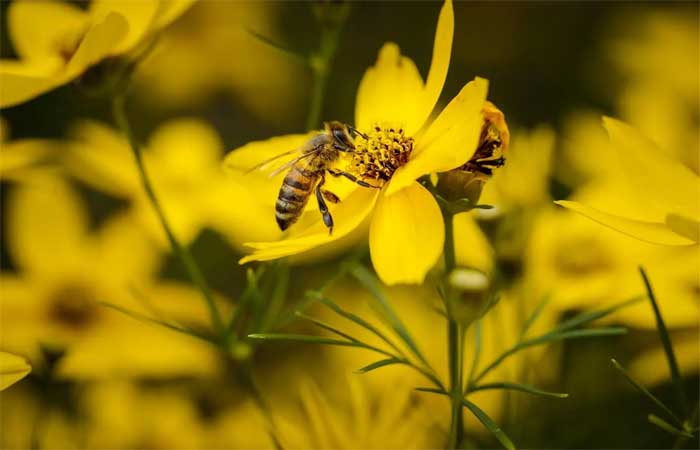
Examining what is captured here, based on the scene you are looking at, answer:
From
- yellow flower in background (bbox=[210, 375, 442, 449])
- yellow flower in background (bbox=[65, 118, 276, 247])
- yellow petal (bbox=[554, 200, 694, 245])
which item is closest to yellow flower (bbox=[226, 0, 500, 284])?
yellow petal (bbox=[554, 200, 694, 245])

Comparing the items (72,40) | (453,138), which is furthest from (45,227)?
(453,138)

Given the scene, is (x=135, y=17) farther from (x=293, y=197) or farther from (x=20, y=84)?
(x=293, y=197)

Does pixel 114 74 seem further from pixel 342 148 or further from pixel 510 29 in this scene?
pixel 510 29

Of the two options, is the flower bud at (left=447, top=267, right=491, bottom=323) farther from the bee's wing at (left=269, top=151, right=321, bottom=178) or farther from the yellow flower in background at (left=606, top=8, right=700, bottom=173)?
the yellow flower in background at (left=606, top=8, right=700, bottom=173)

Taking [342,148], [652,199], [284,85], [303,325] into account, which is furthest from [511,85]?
[652,199]

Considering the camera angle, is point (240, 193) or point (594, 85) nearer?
point (240, 193)
